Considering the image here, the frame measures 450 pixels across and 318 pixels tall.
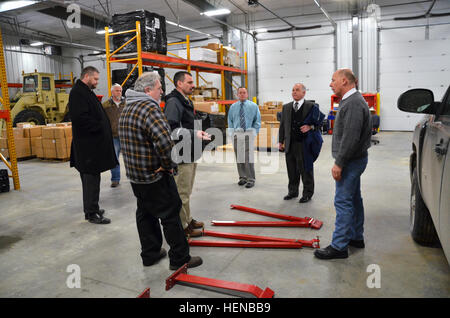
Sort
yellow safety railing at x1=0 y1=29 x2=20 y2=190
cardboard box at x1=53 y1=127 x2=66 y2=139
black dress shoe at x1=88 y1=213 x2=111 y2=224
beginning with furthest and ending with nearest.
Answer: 1. cardboard box at x1=53 y1=127 x2=66 y2=139
2. yellow safety railing at x1=0 y1=29 x2=20 y2=190
3. black dress shoe at x1=88 y1=213 x2=111 y2=224

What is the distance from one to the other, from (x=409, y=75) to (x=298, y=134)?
12.1 meters

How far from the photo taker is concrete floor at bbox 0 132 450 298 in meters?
2.95

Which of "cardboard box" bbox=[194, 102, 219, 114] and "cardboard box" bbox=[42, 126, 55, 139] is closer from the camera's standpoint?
"cardboard box" bbox=[194, 102, 219, 114]

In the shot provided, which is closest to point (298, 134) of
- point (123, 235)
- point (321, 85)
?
point (123, 235)

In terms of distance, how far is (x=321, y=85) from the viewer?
16.1 m

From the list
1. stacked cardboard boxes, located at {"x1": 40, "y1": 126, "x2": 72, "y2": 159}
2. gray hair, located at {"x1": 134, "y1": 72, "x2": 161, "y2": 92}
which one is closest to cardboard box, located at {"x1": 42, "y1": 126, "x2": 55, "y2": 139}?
stacked cardboard boxes, located at {"x1": 40, "y1": 126, "x2": 72, "y2": 159}

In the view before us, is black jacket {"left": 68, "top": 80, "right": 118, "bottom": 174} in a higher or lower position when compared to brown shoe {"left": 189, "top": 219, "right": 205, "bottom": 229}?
higher

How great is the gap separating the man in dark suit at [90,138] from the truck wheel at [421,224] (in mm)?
3653

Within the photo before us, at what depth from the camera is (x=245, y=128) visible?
252 inches

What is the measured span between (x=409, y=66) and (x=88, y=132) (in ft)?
48.0

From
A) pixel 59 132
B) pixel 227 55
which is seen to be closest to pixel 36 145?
pixel 59 132

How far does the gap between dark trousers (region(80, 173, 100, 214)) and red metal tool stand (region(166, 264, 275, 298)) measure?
2.11 m

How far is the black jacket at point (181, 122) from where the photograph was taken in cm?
356

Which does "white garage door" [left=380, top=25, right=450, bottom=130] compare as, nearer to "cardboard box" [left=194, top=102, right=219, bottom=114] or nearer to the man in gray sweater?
"cardboard box" [left=194, top=102, right=219, bottom=114]
